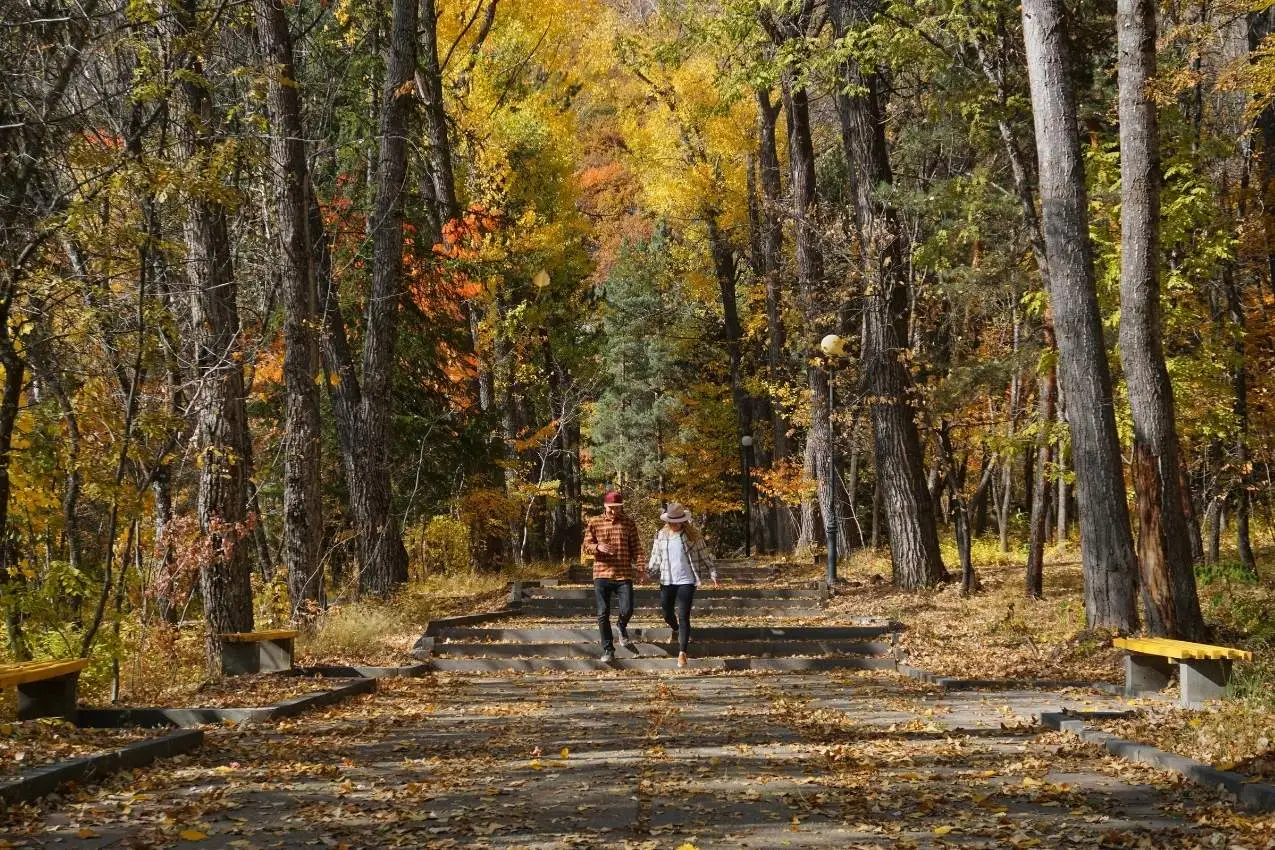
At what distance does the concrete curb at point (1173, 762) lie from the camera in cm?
565

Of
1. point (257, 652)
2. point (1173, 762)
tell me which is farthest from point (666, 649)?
point (1173, 762)

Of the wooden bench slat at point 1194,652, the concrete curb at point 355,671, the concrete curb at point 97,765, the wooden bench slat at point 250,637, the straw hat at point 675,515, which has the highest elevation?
the straw hat at point 675,515

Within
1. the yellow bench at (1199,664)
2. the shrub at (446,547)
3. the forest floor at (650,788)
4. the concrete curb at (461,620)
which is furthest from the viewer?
the shrub at (446,547)

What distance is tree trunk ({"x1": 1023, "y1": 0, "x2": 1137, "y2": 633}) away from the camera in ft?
41.7

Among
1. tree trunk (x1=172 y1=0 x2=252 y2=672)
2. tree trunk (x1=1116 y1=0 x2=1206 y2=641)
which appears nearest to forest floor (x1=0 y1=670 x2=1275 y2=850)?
tree trunk (x1=1116 y1=0 x2=1206 y2=641)

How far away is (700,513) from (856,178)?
2231cm

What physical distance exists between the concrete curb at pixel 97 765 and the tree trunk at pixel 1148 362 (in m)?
8.40

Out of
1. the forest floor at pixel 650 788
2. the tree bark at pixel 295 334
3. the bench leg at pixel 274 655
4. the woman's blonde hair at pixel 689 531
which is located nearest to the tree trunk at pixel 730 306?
the tree bark at pixel 295 334

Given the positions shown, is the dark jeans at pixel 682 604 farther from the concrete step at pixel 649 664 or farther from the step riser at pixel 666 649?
the step riser at pixel 666 649

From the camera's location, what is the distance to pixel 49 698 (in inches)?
317

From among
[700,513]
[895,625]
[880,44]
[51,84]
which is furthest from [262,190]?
[700,513]

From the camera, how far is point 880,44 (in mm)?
16953

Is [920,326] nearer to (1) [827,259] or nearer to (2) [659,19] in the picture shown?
(1) [827,259]

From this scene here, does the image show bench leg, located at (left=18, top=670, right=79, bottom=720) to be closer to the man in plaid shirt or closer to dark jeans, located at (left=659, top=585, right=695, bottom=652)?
the man in plaid shirt
